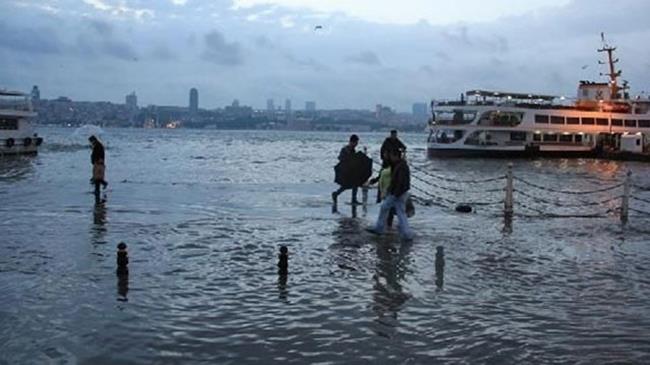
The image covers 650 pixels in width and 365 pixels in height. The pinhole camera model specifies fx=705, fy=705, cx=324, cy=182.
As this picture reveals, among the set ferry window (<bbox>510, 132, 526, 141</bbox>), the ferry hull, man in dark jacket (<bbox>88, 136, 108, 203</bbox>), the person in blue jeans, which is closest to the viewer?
the person in blue jeans

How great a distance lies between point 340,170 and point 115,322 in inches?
441

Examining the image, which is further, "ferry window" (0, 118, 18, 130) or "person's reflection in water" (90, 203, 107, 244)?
"ferry window" (0, 118, 18, 130)

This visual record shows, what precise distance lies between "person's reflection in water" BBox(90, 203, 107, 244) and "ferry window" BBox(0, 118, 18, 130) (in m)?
40.7

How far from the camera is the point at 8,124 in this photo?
186 feet

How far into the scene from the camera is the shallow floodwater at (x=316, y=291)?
24.7ft

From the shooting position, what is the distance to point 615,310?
366 inches

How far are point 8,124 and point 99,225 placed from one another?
1805 inches

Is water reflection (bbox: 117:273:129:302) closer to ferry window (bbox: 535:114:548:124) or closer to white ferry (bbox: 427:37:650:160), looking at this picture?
white ferry (bbox: 427:37:650:160)

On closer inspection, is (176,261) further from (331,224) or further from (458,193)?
(458,193)

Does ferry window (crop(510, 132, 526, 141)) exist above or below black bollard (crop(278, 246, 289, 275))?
above

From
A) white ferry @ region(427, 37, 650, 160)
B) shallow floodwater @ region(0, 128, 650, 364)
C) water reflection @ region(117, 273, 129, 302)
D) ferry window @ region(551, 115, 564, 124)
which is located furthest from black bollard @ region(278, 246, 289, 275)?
ferry window @ region(551, 115, 564, 124)

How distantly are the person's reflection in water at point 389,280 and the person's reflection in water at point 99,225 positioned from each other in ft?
17.7

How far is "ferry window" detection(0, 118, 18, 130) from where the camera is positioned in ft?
183

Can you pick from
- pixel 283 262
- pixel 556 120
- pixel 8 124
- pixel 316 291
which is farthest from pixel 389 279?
pixel 556 120
